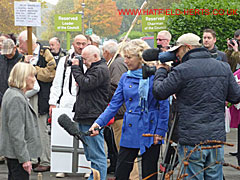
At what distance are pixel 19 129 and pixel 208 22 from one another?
335 inches

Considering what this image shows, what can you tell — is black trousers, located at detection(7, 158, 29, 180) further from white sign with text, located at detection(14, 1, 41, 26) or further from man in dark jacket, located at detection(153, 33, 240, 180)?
white sign with text, located at detection(14, 1, 41, 26)

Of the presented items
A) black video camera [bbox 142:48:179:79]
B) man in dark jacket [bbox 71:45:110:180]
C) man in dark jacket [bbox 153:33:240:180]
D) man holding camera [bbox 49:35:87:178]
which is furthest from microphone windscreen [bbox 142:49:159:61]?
man holding camera [bbox 49:35:87:178]

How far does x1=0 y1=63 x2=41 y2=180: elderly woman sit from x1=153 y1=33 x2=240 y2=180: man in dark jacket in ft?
4.44

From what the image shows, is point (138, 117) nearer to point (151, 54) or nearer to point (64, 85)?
point (151, 54)

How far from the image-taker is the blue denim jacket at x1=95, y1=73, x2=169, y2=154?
5184mm

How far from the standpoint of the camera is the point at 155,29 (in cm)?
1296

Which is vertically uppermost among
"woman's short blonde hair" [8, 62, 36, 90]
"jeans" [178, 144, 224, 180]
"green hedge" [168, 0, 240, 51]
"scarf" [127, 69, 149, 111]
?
"green hedge" [168, 0, 240, 51]

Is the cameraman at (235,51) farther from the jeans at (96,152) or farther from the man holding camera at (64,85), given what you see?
the jeans at (96,152)

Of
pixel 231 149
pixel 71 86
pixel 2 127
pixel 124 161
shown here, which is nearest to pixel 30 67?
pixel 2 127

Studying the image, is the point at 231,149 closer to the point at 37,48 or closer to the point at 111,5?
the point at 37,48

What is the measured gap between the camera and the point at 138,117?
17.4ft

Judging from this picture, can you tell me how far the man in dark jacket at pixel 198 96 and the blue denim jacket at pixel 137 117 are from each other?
77cm

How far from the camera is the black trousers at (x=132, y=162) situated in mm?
5245

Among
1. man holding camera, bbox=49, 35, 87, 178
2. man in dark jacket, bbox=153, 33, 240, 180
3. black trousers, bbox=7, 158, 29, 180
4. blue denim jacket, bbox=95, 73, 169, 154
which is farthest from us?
man holding camera, bbox=49, 35, 87, 178
